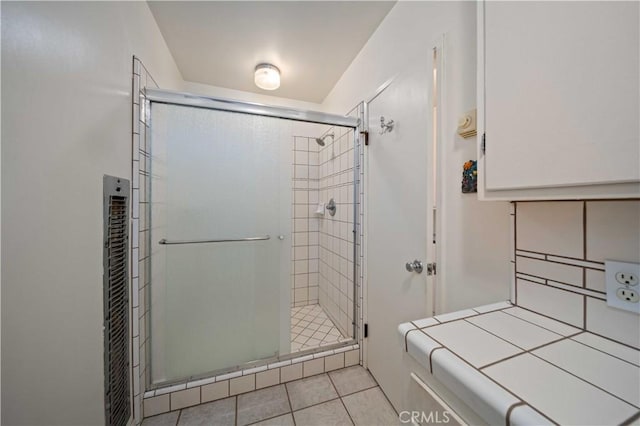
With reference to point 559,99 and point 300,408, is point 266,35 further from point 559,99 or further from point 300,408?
point 300,408

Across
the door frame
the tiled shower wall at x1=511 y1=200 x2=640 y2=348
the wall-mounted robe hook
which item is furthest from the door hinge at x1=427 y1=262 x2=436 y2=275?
the wall-mounted robe hook

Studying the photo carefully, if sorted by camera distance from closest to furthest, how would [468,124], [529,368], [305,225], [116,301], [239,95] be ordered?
[529,368] < [468,124] < [116,301] < [239,95] < [305,225]

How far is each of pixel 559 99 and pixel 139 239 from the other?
168cm

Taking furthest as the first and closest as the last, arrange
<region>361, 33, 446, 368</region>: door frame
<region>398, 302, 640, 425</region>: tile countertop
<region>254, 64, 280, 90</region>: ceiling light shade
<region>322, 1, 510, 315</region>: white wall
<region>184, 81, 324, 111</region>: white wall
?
1. <region>184, 81, 324, 111</region>: white wall
2. <region>254, 64, 280, 90</region>: ceiling light shade
3. <region>361, 33, 446, 368</region>: door frame
4. <region>322, 1, 510, 315</region>: white wall
5. <region>398, 302, 640, 425</region>: tile countertop

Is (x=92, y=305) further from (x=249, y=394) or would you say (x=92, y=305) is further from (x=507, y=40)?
(x=507, y=40)

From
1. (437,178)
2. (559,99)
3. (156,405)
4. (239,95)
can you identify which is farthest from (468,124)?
(239,95)

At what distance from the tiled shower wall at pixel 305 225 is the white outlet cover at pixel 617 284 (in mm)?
2122

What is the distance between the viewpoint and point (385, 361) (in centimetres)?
136

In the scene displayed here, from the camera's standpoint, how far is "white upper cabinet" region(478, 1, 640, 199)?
1.32 feet

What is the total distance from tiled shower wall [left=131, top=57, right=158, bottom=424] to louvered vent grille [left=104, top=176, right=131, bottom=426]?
65 mm

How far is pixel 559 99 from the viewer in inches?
19.4

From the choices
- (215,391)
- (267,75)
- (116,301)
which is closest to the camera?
(116,301)

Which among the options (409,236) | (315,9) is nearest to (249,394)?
(409,236)

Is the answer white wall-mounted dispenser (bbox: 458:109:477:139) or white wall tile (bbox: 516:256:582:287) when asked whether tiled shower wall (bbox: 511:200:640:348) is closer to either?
white wall tile (bbox: 516:256:582:287)
